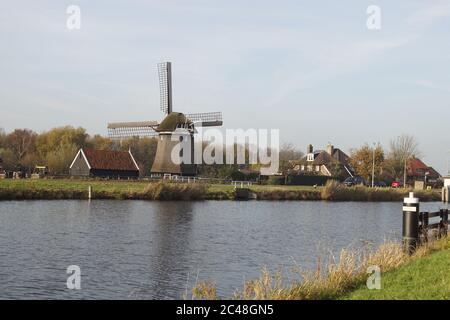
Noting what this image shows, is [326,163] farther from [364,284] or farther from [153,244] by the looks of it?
[364,284]

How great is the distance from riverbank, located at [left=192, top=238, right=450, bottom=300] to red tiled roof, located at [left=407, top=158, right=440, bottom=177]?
76.0 m

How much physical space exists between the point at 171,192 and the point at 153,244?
21.5 m

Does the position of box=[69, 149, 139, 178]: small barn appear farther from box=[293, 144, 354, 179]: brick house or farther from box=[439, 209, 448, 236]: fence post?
box=[439, 209, 448, 236]: fence post

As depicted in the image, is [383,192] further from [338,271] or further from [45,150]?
[45,150]

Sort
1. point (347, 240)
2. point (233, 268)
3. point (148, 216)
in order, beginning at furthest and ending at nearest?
point (148, 216)
point (347, 240)
point (233, 268)

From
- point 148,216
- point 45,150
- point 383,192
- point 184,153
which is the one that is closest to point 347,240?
point 148,216

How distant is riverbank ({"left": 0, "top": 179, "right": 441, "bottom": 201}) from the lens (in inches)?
1438

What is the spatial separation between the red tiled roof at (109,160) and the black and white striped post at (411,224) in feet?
159

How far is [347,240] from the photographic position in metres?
20.2

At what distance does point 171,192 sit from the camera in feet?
129

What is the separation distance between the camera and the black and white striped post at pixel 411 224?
1248 cm

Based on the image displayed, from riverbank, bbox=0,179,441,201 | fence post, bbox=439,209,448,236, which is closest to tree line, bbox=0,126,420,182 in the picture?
riverbank, bbox=0,179,441,201

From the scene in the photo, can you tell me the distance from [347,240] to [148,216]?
10.6m

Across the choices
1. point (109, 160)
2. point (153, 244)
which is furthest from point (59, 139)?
point (153, 244)
